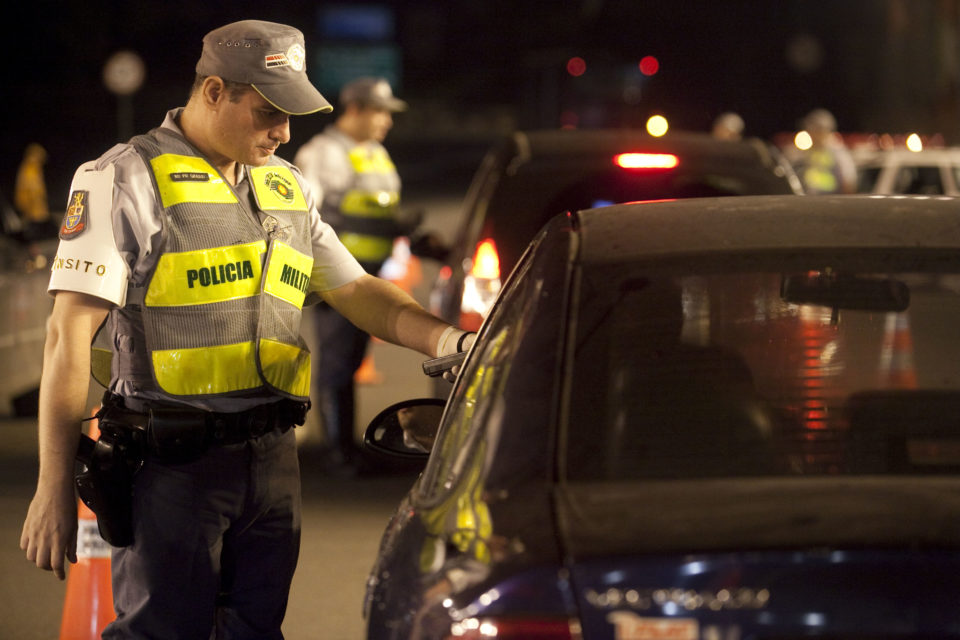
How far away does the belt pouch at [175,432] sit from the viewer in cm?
357

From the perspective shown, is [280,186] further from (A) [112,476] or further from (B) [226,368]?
(A) [112,476]

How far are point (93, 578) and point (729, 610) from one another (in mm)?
3400

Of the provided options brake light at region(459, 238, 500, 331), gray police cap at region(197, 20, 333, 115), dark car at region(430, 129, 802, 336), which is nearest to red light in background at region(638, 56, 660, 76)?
dark car at region(430, 129, 802, 336)

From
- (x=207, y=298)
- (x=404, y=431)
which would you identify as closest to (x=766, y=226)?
(x=404, y=431)

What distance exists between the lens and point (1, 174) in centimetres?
4619

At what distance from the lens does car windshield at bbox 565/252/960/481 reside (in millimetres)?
2697

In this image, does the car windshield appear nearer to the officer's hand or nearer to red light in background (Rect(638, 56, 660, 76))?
the officer's hand

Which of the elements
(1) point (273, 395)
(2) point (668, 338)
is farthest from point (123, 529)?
(2) point (668, 338)

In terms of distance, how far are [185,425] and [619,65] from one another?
1474 inches

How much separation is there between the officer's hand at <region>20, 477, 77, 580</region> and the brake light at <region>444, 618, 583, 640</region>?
4.90ft

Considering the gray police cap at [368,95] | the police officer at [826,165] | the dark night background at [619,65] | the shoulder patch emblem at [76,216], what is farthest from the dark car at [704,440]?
the dark night background at [619,65]

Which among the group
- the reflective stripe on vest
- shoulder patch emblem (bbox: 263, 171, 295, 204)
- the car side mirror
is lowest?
the car side mirror

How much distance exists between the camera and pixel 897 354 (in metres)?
3.18

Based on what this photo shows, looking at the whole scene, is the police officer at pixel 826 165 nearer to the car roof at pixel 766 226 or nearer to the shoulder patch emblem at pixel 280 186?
the shoulder patch emblem at pixel 280 186
